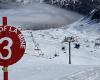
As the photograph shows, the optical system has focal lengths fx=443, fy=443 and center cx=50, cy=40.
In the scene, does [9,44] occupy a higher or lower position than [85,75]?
higher

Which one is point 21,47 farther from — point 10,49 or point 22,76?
point 22,76

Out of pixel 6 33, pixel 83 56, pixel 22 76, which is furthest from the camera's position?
pixel 83 56

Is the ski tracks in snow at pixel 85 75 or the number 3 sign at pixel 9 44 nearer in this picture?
the number 3 sign at pixel 9 44

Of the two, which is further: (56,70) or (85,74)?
(56,70)

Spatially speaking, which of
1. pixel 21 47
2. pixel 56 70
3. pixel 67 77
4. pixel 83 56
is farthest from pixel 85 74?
pixel 83 56

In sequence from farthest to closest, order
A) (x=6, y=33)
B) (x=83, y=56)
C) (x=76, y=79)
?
(x=83, y=56) < (x=76, y=79) < (x=6, y=33)

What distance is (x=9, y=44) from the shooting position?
10.0 metres

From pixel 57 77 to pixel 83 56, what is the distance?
563ft

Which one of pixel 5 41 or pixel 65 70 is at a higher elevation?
pixel 5 41

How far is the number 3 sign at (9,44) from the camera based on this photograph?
9.95 m

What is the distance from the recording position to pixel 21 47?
10102 millimetres

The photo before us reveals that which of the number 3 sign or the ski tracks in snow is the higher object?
the number 3 sign

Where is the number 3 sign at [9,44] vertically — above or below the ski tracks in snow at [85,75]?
above

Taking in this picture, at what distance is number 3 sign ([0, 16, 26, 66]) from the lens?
995cm
